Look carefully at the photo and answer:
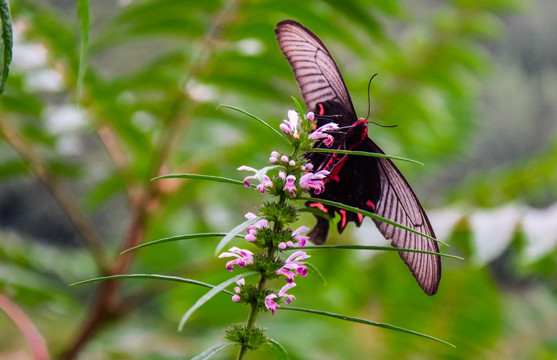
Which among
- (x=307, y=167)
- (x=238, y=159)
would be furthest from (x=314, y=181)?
(x=238, y=159)

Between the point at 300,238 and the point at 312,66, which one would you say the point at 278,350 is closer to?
the point at 300,238

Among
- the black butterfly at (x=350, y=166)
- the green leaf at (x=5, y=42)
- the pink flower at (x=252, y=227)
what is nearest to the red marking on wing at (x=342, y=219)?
the black butterfly at (x=350, y=166)

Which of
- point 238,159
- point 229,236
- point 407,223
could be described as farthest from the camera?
point 238,159

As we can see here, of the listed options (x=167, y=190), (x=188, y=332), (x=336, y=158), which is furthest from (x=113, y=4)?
(x=336, y=158)

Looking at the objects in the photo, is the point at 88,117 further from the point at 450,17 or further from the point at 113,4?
the point at 113,4

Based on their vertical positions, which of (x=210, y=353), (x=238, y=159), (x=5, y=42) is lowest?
(x=210, y=353)

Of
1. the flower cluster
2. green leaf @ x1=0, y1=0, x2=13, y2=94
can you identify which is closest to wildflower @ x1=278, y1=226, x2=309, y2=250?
the flower cluster
